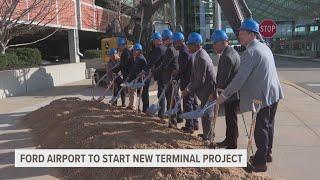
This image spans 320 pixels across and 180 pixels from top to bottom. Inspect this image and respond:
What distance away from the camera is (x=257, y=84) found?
6480mm

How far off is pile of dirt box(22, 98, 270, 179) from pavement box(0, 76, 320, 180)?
15.4 inches

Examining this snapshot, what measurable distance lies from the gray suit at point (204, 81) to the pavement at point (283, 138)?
2.43 feet

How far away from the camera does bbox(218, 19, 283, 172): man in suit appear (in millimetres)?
6402

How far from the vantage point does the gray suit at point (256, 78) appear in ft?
21.0

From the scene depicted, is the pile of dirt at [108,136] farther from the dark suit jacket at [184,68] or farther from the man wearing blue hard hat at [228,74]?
the dark suit jacket at [184,68]

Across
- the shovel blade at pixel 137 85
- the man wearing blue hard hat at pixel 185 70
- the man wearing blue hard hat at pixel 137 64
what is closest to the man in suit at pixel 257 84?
the man wearing blue hard hat at pixel 185 70

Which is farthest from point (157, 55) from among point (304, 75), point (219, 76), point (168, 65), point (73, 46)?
point (73, 46)

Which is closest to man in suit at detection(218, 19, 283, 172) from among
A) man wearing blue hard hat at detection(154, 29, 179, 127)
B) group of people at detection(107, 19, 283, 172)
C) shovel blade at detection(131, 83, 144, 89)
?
group of people at detection(107, 19, 283, 172)

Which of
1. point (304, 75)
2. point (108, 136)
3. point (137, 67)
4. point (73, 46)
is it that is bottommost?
point (304, 75)

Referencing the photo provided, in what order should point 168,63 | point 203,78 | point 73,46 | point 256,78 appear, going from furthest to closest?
point 73,46 < point 168,63 < point 203,78 < point 256,78

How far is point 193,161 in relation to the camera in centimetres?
596

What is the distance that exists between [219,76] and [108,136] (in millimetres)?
1804

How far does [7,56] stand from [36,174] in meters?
14.9

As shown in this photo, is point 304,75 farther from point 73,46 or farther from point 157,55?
point 157,55
